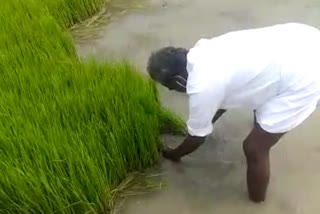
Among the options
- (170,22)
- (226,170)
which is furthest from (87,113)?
(170,22)

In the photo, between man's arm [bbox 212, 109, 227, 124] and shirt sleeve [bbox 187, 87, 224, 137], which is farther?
man's arm [bbox 212, 109, 227, 124]

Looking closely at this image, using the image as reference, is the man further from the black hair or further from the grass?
the grass

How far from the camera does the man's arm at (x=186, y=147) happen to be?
7.48 feet

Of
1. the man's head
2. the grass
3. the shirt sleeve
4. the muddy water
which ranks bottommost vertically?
the muddy water

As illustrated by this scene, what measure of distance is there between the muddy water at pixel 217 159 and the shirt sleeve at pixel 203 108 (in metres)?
0.28

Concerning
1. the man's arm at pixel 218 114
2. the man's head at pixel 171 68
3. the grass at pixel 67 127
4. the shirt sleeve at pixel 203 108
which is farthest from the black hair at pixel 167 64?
the man's arm at pixel 218 114

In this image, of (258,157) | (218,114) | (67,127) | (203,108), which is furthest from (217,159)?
(67,127)

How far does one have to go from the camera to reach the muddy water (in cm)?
233

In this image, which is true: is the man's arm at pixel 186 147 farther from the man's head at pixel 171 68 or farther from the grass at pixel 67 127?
the man's head at pixel 171 68

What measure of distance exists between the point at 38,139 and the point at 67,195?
8.5 inches

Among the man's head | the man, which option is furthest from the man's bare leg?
the man's head

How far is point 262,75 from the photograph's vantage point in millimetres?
2111

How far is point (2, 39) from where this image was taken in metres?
2.94

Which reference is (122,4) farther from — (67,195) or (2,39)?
(67,195)
